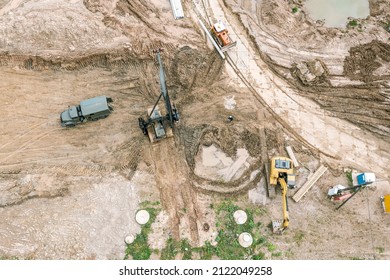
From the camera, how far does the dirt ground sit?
51.4ft

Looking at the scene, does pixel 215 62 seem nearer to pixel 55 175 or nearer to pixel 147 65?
pixel 147 65

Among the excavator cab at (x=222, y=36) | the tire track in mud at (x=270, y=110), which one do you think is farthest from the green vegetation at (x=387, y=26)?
the excavator cab at (x=222, y=36)

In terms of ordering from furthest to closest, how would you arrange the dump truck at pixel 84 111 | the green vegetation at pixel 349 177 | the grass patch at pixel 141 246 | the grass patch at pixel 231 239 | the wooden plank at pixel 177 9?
the wooden plank at pixel 177 9, the green vegetation at pixel 349 177, the dump truck at pixel 84 111, the grass patch at pixel 231 239, the grass patch at pixel 141 246

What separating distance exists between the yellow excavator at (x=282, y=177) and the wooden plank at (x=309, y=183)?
0.58m

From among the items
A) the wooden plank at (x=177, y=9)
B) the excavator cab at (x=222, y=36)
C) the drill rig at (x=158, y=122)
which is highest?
the wooden plank at (x=177, y=9)

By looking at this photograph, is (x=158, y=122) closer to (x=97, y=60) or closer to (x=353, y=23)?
(x=97, y=60)

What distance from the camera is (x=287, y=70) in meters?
18.4

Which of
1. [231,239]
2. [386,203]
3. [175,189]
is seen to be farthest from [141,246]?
[386,203]

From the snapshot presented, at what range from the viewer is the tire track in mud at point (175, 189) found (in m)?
15.7

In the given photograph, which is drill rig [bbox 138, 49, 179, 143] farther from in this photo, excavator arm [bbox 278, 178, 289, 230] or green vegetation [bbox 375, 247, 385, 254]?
green vegetation [bbox 375, 247, 385, 254]

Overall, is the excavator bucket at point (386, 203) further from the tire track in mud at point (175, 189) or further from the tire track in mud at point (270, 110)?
the tire track in mud at point (175, 189)

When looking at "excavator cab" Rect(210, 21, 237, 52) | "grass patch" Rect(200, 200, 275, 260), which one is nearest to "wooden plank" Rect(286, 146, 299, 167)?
"grass patch" Rect(200, 200, 275, 260)

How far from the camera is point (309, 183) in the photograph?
54.1 ft

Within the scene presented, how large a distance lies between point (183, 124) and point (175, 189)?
3123mm
